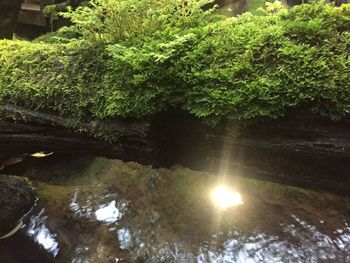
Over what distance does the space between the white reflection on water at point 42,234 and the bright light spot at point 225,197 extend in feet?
8.39

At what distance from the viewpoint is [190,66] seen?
2791 millimetres

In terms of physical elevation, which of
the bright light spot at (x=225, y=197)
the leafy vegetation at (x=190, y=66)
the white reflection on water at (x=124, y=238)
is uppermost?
the leafy vegetation at (x=190, y=66)

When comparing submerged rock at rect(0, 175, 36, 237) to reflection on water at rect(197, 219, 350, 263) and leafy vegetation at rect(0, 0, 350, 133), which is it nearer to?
leafy vegetation at rect(0, 0, 350, 133)

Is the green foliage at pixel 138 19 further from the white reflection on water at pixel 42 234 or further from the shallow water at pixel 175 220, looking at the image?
the white reflection on water at pixel 42 234

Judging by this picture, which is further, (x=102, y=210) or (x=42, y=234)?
(x=102, y=210)

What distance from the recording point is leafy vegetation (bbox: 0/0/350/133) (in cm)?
241

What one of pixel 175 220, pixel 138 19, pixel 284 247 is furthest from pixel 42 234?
pixel 138 19

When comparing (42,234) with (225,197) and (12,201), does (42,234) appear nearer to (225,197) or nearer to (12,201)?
(12,201)

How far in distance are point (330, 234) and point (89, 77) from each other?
3942 mm

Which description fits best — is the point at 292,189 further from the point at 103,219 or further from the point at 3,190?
the point at 3,190

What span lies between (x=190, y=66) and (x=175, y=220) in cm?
331

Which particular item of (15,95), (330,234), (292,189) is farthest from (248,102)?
(292,189)

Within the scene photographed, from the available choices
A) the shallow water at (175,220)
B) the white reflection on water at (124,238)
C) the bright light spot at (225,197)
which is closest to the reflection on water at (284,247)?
the shallow water at (175,220)

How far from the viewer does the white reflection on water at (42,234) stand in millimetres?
5254
